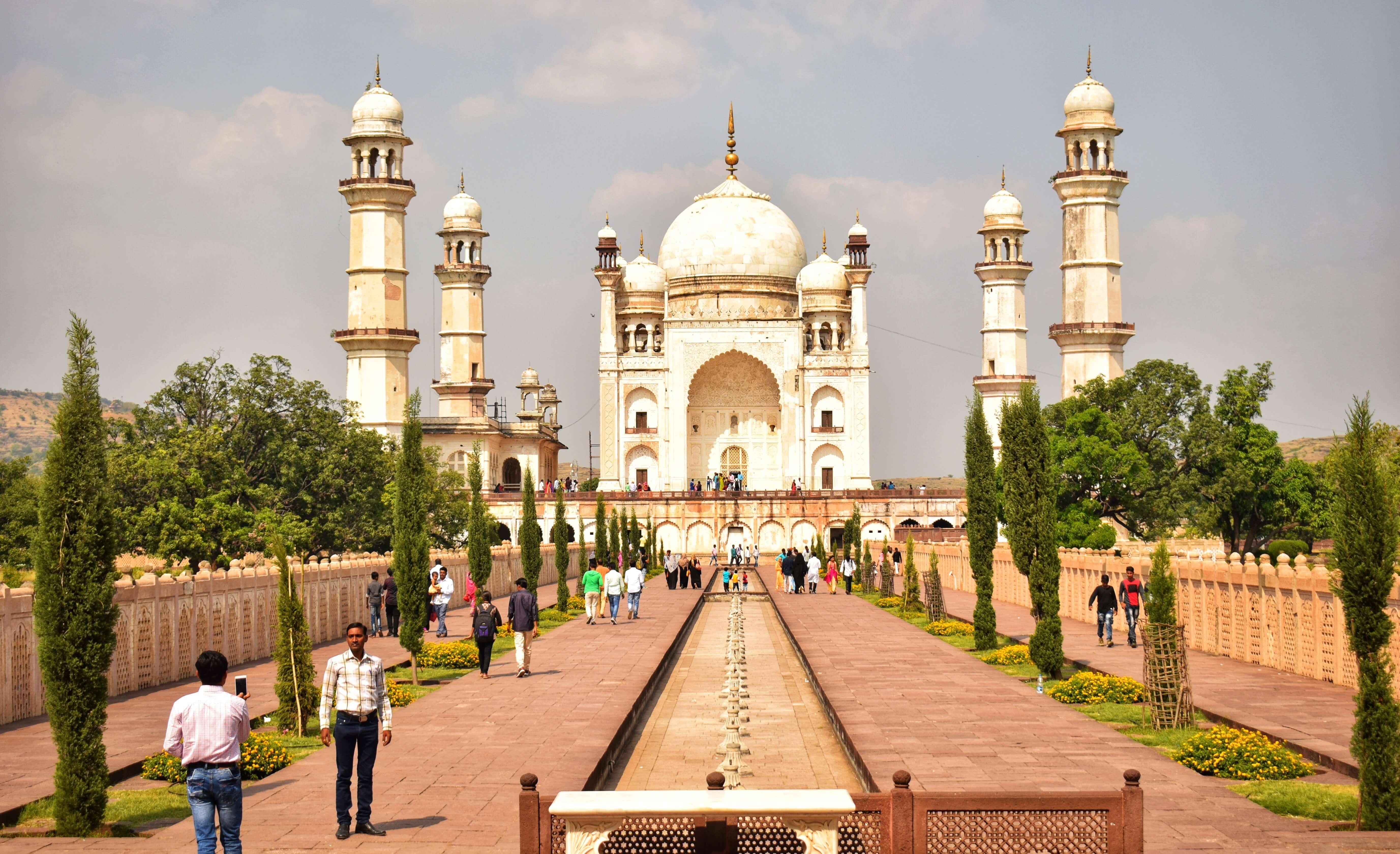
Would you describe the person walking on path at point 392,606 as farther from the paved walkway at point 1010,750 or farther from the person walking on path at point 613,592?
the paved walkway at point 1010,750

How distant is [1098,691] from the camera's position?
13125 mm

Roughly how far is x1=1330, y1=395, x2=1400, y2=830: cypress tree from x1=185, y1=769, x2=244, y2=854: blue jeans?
5855 millimetres

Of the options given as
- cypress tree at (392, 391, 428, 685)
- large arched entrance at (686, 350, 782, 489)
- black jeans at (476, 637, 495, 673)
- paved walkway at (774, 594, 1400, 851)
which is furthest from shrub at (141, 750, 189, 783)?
large arched entrance at (686, 350, 782, 489)

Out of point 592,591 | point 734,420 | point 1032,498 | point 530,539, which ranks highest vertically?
point 734,420

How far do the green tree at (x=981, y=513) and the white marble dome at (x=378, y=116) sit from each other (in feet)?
101

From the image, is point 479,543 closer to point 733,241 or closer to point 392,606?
point 392,606

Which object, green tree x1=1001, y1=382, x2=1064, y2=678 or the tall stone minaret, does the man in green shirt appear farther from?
the tall stone minaret

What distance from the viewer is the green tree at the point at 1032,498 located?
1561 cm

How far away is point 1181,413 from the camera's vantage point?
143 feet

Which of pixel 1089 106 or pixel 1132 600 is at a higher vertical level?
pixel 1089 106

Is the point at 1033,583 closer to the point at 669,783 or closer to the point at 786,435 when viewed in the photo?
the point at 669,783

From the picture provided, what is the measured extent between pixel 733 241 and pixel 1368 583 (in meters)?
53.7

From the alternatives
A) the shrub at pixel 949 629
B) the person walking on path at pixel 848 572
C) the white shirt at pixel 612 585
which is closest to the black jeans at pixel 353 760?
Result: the shrub at pixel 949 629

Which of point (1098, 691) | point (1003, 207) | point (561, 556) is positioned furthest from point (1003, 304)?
point (1098, 691)
